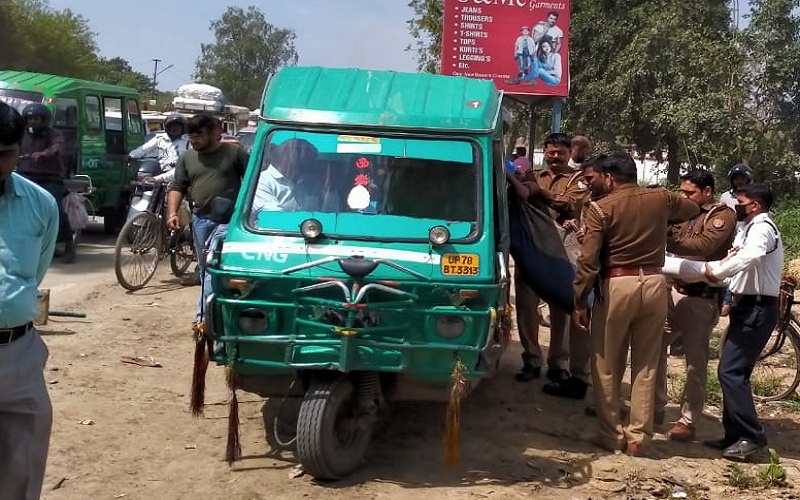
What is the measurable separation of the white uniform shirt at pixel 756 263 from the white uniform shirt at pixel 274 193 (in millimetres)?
2574

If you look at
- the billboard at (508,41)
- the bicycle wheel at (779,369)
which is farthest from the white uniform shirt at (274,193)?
the billboard at (508,41)

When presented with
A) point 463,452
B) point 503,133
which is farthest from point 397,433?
point 503,133

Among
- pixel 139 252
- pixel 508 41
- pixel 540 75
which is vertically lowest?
pixel 139 252

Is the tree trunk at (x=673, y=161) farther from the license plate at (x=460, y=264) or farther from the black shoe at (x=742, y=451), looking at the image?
the license plate at (x=460, y=264)

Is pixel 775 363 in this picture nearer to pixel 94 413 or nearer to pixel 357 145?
pixel 357 145

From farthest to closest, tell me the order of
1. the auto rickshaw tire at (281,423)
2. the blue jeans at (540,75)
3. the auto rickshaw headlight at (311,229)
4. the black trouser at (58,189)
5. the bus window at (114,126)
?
the blue jeans at (540,75)
the bus window at (114,126)
the black trouser at (58,189)
the auto rickshaw tire at (281,423)
the auto rickshaw headlight at (311,229)

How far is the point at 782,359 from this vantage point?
796cm

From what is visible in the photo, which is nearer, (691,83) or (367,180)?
(367,180)

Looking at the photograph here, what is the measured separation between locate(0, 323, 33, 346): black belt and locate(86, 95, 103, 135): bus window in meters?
9.85

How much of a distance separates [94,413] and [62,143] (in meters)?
5.56

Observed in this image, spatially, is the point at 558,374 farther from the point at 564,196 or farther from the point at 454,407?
the point at 454,407

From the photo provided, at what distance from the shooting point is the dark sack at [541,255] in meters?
6.29

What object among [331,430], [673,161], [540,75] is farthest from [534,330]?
[673,161]

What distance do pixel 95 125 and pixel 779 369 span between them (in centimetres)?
920
